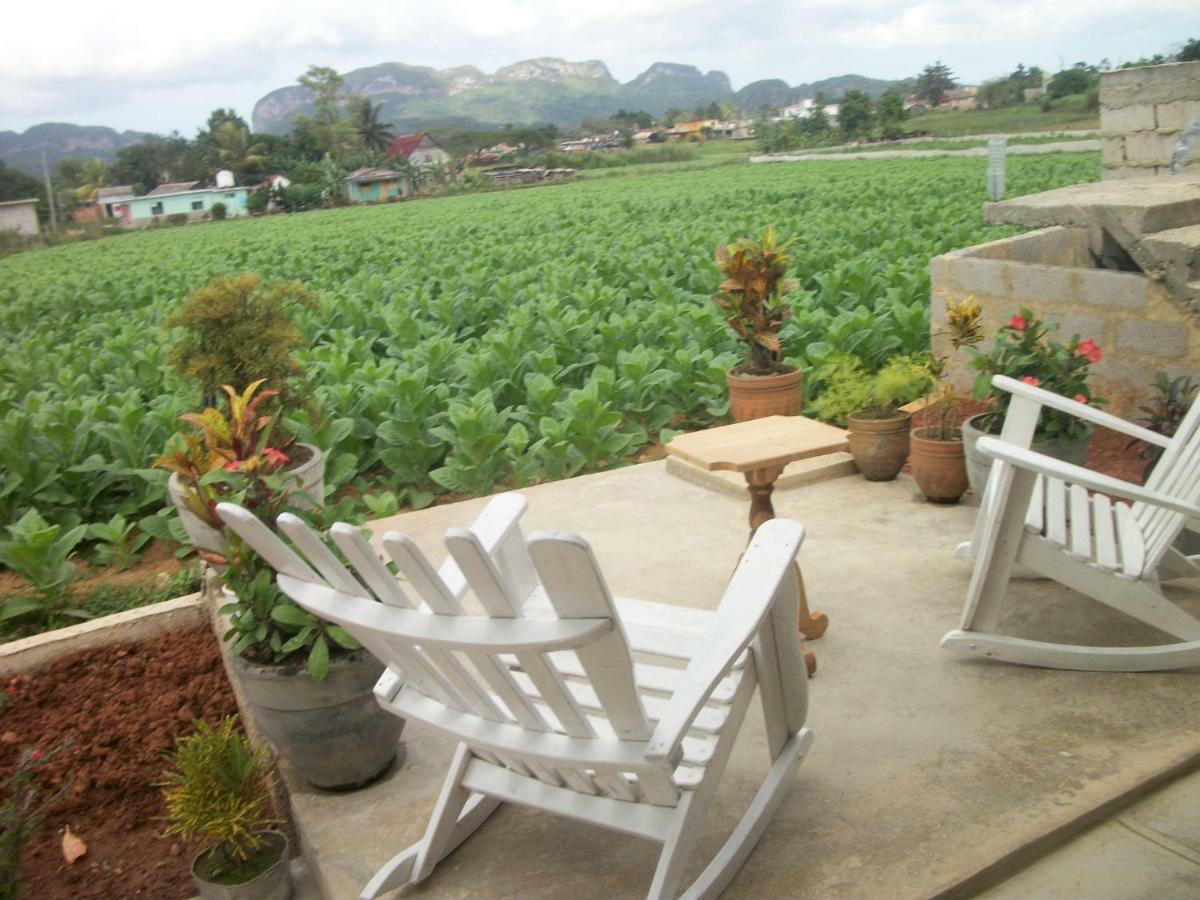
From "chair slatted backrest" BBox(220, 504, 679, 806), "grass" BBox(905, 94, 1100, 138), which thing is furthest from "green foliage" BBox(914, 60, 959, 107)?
"chair slatted backrest" BBox(220, 504, 679, 806)

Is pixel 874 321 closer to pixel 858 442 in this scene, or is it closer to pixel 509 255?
pixel 858 442

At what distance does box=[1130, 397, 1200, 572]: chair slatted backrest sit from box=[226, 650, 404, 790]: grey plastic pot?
2434mm

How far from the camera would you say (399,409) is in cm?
679

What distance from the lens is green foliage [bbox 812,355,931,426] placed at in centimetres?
540

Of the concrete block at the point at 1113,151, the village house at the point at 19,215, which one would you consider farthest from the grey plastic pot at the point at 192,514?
the village house at the point at 19,215

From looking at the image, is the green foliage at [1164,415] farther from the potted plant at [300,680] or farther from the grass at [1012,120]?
the grass at [1012,120]

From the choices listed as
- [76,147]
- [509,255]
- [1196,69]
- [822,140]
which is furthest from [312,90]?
[1196,69]

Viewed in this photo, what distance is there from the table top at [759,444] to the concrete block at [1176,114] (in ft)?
24.8

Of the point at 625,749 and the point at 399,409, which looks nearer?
the point at 625,749

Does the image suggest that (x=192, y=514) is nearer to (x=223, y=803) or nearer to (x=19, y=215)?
(x=223, y=803)

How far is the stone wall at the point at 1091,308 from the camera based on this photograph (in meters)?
5.45

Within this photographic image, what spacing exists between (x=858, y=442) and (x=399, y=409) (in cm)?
298

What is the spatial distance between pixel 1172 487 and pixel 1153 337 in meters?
2.12

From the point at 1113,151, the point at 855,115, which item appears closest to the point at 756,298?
the point at 1113,151
